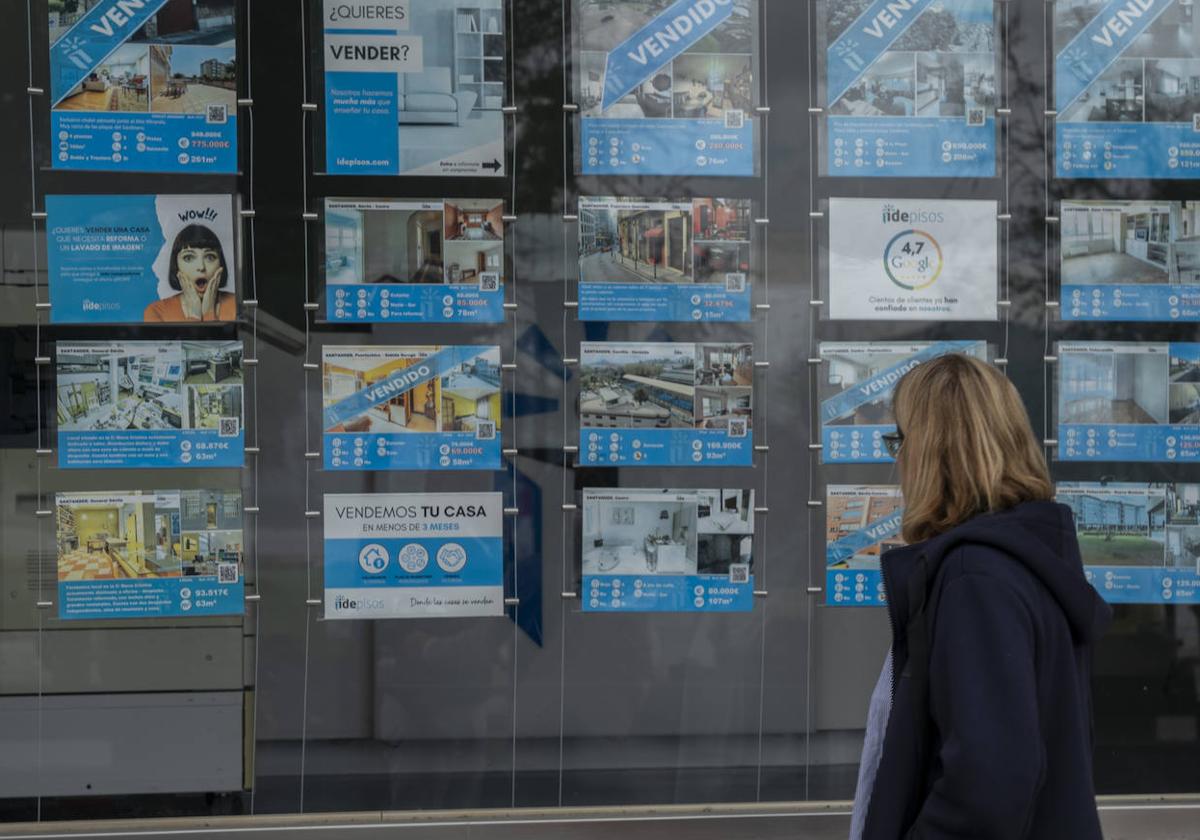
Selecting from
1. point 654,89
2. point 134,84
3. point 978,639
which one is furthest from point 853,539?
point 134,84

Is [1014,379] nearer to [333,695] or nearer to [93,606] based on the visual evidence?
[333,695]

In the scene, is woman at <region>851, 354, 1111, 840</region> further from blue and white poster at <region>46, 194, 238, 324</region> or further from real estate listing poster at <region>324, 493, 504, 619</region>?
blue and white poster at <region>46, 194, 238, 324</region>

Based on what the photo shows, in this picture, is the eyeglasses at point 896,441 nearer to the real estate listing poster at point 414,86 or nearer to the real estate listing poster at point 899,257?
the real estate listing poster at point 899,257

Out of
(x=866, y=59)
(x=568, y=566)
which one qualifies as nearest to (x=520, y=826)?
(x=568, y=566)

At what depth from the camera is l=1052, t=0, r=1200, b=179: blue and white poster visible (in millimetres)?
4762

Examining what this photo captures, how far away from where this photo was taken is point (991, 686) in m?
2.13

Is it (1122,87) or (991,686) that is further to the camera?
(1122,87)

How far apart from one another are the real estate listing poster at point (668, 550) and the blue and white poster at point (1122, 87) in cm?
192

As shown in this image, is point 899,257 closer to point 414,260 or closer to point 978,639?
point 414,260

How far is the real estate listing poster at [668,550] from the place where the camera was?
4.68 metres

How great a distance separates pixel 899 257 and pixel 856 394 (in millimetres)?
563

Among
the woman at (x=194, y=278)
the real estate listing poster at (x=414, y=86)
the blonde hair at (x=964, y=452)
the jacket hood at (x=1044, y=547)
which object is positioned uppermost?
the real estate listing poster at (x=414, y=86)

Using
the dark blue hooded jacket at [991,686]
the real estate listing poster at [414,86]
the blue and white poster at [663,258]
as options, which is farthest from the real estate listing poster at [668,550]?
the dark blue hooded jacket at [991,686]

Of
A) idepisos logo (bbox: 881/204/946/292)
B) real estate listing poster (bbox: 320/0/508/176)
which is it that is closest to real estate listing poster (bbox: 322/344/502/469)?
real estate listing poster (bbox: 320/0/508/176)
